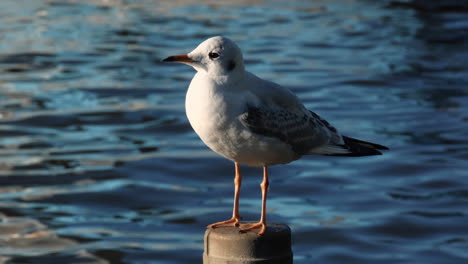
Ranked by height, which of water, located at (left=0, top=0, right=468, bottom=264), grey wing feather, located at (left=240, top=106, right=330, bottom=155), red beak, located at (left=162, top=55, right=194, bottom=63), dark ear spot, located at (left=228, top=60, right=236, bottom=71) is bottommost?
water, located at (left=0, top=0, right=468, bottom=264)

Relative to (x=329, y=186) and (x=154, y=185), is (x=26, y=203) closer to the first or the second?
(x=154, y=185)

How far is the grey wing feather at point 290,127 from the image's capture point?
5.34 m

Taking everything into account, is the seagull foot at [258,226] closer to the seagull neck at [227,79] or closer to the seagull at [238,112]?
the seagull at [238,112]

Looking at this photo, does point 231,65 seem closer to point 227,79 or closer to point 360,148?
point 227,79

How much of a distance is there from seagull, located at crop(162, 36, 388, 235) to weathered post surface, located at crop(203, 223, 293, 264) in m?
0.07

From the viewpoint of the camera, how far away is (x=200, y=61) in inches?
207

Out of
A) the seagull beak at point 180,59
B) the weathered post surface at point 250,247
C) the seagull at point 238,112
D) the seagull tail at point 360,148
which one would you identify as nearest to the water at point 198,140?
the seagull tail at point 360,148

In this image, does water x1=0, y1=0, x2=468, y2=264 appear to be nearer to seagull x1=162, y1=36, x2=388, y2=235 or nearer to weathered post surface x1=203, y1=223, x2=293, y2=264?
seagull x1=162, y1=36, x2=388, y2=235

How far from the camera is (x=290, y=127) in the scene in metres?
5.65

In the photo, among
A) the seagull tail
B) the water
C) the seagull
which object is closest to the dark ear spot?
the seagull

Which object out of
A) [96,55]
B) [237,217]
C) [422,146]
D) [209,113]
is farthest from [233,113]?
[96,55]

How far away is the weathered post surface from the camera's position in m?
5.00

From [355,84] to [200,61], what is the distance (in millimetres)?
13287

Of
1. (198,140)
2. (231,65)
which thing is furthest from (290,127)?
(198,140)
